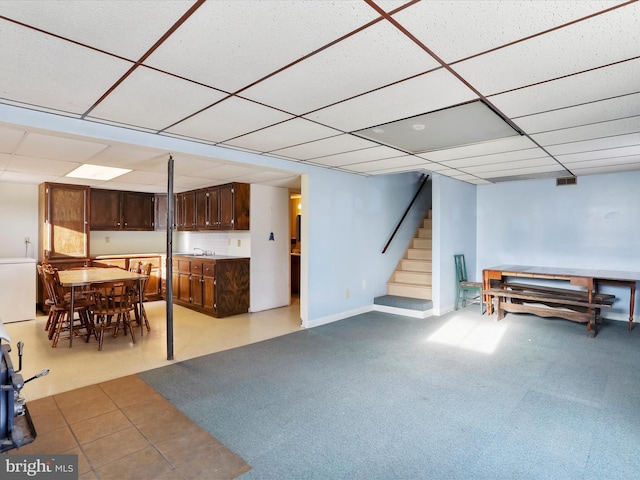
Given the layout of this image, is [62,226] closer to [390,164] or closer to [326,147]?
[326,147]

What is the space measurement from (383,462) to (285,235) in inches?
187

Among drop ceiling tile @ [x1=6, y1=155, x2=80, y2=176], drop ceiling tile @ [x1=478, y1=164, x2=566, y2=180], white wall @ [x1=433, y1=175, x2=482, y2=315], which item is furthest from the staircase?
drop ceiling tile @ [x1=6, y1=155, x2=80, y2=176]

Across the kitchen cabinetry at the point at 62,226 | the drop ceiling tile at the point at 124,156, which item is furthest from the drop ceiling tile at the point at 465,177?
the kitchen cabinetry at the point at 62,226

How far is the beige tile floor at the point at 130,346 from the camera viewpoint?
10.8 ft

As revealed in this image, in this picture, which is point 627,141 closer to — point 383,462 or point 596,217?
point 596,217

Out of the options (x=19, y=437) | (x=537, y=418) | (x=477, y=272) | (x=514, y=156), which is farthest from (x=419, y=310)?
(x=19, y=437)

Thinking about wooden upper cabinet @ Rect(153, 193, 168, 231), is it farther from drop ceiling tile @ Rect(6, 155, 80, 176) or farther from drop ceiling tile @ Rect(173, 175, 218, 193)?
drop ceiling tile @ Rect(6, 155, 80, 176)

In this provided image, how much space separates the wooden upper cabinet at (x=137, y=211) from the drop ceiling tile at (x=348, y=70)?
5.42m

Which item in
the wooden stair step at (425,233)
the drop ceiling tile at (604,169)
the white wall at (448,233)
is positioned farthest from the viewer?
the wooden stair step at (425,233)

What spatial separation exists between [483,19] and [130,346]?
4478 millimetres

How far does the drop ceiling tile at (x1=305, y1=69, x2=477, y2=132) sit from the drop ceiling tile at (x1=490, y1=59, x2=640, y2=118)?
1.04 feet

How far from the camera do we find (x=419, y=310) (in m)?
5.55

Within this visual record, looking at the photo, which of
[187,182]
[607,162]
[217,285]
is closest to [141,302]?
[217,285]

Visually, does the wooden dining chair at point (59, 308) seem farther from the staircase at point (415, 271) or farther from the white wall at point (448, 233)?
the white wall at point (448, 233)
